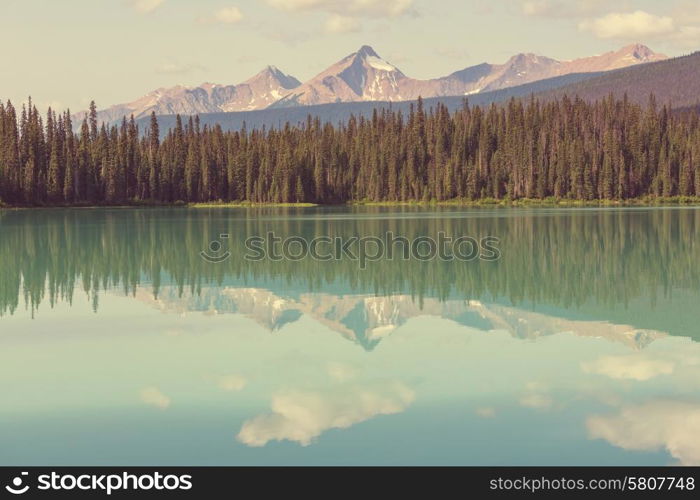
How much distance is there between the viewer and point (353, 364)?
1858 cm

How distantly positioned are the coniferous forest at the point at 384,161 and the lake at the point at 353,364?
411 ft

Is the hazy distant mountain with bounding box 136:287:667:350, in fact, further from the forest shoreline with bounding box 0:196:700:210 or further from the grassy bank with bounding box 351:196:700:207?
the grassy bank with bounding box 351:196:700:207

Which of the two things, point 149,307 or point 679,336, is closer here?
point 679,336

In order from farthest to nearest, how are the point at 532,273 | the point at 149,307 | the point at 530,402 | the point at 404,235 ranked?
1. the point at 404,235
2. the point at 532,273
3. the point at 149,307
4. the point at 530,402

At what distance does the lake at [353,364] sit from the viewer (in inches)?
522

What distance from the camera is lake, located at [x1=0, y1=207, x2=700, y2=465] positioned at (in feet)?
43.5

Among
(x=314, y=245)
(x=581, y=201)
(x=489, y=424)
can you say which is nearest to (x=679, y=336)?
(x=489, y=424)

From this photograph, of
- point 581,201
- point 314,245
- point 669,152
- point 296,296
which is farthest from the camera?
point 669,152

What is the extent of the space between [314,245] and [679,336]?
30.6 meters

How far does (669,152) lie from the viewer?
16912 cm

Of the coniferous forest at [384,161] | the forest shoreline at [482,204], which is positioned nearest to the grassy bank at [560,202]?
the forest shoreline at [482,204]

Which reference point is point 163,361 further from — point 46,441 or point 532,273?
point 532,273
